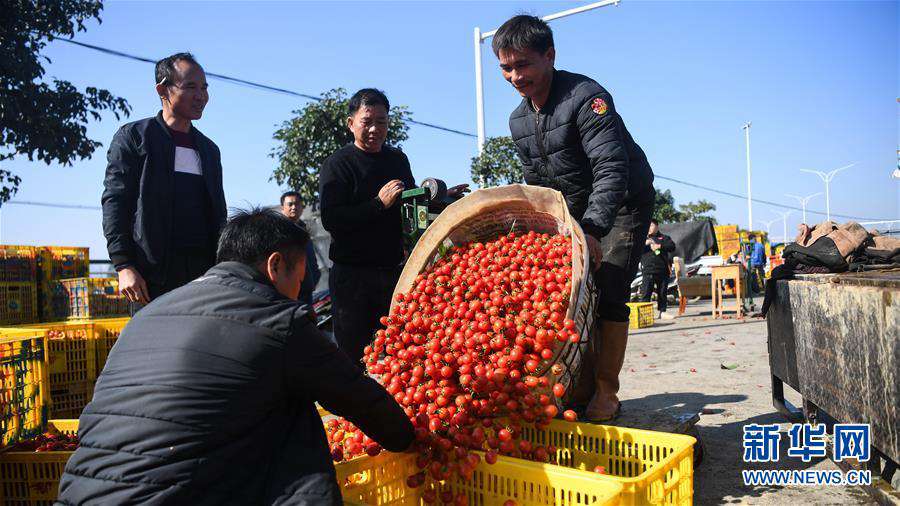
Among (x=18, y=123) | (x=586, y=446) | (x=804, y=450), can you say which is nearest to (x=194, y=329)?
(x=586, y=446)

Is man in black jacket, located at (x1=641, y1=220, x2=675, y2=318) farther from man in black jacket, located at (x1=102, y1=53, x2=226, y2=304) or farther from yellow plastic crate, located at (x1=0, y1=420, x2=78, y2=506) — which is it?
yellow plastic crate, located at (x1=0, y1=420, x2=78, y2=506)

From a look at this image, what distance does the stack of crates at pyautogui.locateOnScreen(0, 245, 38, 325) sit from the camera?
22.4ft

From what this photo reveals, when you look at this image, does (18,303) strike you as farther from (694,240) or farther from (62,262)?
(694,240)

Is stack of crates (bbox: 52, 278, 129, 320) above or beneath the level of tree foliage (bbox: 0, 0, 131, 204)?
beneath

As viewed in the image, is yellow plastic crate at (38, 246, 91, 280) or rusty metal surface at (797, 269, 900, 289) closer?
rusty metal surface at (797, 269, 900, 289)

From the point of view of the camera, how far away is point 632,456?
8.38 feet

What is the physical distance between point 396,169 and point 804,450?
3037mm

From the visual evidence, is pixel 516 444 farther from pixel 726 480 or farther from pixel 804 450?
pixel 804 450

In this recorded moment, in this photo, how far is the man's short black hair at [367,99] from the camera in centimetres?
397

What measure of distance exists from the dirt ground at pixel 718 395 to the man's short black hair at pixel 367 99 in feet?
A: 8.01

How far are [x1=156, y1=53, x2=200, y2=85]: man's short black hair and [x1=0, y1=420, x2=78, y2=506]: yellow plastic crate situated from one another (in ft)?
6.68

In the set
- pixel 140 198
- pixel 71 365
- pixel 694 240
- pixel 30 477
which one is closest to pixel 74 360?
pixel 71 365

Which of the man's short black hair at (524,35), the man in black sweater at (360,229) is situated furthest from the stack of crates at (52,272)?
the man's short black hair at (524,35)

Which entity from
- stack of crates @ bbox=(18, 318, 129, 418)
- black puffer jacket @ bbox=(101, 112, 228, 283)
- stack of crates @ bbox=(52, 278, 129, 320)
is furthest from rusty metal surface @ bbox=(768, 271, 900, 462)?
stack of crates @ bbox=(52, 278, 129, 320)
